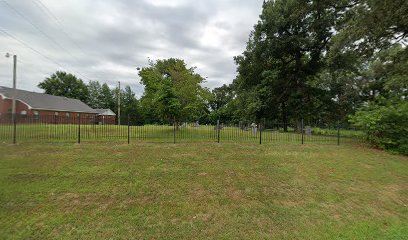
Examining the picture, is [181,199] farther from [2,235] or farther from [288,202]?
[2,235]

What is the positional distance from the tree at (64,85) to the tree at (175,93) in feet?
Result: 148

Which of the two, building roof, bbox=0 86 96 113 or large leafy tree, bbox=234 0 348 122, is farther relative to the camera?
building roof, bbox=0 86 96 113

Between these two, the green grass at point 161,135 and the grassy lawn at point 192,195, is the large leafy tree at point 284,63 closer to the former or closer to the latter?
the green grass at point 161,135

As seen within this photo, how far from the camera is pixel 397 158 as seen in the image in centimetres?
1053

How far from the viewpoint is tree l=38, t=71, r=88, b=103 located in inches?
2068

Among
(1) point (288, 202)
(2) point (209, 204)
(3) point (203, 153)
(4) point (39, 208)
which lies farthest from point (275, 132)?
(4) point (39, 208)

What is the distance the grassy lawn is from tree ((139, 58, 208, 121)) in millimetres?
6356

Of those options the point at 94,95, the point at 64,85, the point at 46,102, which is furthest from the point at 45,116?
the point at 94,95

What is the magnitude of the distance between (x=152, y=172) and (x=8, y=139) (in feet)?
27.2

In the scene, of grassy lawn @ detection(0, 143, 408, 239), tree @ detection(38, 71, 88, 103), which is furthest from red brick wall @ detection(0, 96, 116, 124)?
tree @ detection(38, 71, 88, 103)

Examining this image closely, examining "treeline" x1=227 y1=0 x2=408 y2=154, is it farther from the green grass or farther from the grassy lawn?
the grassy lawn

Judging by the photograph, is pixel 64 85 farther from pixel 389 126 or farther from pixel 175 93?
pixel 389 126

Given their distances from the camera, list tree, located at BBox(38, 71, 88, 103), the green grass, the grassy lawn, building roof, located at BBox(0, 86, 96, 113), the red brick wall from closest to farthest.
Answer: the grassy lawn, the red brick wall, the green grass, building roof, located at BBox(0, 86, 96, 113), tree, located at BBox(38, 71, 88, 103)

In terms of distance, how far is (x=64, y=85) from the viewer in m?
53.9
